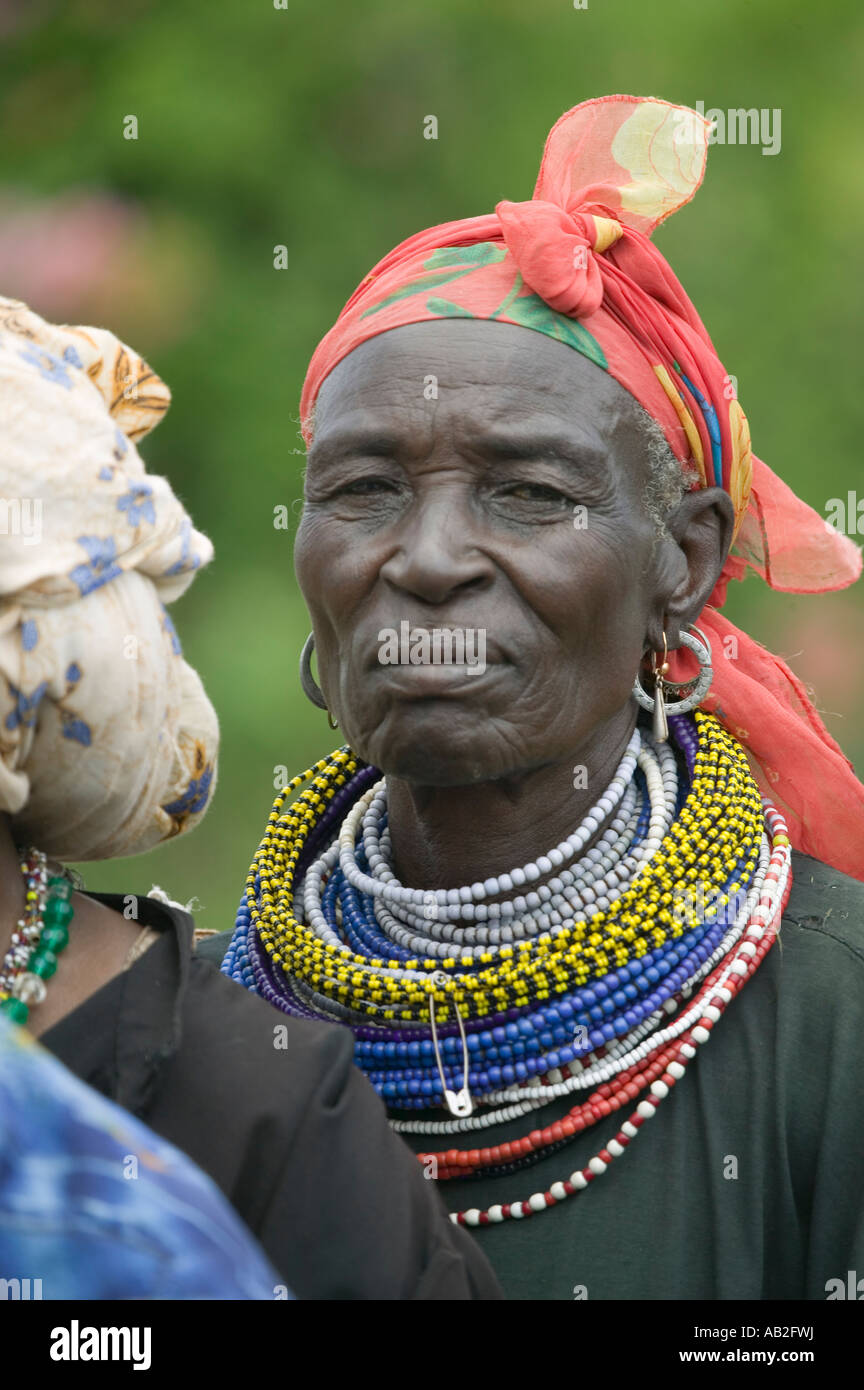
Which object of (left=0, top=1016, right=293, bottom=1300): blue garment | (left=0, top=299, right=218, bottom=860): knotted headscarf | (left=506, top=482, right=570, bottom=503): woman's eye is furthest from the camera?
(left=506, top=482, right=570, bottom=503): woman's eye

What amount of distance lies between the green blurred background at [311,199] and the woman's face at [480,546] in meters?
3.50

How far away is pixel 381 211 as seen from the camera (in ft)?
21.4

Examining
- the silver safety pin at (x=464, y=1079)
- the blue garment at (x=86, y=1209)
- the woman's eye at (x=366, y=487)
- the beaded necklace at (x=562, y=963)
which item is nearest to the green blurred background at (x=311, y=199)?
the beaded necklace at (x=562, y=963)

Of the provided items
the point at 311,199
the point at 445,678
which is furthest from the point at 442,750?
the point at 311,199

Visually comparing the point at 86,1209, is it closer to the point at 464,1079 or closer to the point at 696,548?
the point at 464,1079

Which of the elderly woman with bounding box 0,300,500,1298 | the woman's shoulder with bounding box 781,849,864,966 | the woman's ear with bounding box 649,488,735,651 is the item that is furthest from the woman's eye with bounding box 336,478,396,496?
the woman's shoulder with bounding box 781,849,864,966

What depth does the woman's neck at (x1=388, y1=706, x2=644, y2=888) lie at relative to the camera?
9.24 feet

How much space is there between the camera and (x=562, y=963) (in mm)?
2584

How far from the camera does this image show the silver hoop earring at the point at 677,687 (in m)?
2.92

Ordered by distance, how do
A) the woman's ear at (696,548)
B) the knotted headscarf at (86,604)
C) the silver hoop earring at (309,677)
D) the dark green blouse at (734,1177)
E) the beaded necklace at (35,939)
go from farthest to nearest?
the silver hoop earring at (309,677)
the woman's ear at (696,548)
the dark green blouse at (734,1177)
the beaded necklace at (35,939)
the knotted headscarf at (86,604)

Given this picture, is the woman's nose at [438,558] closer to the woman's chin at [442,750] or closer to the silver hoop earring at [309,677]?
the woman's chin at [442,750]

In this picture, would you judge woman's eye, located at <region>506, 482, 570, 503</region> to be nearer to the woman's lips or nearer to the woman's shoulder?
the woman's lips
